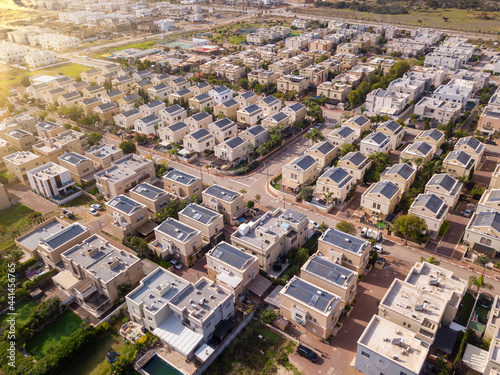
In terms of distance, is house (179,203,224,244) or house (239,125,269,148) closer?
house (179,203,224,244)

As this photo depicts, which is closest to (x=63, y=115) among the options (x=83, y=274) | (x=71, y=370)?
(x=83, y=274)

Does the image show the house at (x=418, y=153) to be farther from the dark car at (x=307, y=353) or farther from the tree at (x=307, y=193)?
the dark car at (x=307, y=353)

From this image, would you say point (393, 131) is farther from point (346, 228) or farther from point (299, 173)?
point (346, 228)

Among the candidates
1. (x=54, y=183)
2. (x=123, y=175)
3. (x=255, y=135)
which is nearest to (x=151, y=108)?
(x=255, y=135)

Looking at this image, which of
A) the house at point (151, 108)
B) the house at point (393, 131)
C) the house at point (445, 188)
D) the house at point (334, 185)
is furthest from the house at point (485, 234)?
the house at point (151, 108)

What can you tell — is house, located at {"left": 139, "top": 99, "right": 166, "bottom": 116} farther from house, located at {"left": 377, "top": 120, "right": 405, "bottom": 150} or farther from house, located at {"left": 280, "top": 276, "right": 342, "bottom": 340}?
house, located at {"left": 280, "top": 276, "right": 342, "bottom": 340}

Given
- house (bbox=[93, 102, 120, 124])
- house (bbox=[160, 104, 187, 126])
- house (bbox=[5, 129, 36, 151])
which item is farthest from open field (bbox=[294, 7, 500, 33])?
house (bbox=[5, 129, 36, 151])
